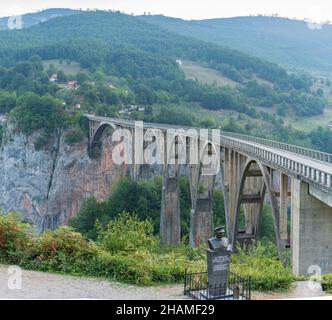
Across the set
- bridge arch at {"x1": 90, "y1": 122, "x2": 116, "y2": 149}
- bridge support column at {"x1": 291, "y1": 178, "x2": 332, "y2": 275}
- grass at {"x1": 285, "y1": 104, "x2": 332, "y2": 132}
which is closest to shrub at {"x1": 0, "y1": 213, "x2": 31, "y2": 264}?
bridge support column at {"x1": 291, "y1": 178, "x2": 332, "y2": 275}

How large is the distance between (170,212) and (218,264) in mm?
42105

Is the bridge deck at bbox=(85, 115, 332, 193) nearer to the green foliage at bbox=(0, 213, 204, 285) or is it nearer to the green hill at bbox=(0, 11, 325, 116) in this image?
the green foliage at bbox=(0, 213, 204, 285)

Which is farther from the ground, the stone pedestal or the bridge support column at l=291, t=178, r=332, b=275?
the stone pedestal

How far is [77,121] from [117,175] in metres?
13.2

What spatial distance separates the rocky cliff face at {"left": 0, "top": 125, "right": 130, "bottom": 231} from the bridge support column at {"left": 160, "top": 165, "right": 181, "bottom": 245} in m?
Result: 22.8

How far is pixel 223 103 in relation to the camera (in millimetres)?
135250

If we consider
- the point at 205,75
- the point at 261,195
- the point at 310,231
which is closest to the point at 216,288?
the point at 310,231

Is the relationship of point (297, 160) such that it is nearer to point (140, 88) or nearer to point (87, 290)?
point (87, 290)

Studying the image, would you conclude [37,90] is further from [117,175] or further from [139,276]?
[139,276]

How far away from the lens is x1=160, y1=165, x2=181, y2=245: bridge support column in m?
55.0

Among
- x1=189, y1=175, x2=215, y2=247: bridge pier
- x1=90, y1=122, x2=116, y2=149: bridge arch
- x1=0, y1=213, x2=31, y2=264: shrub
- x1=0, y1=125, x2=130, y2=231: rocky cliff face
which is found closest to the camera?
x1=0, y1=213, x2=31, y2=264: shrub

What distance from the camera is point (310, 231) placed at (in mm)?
21891
